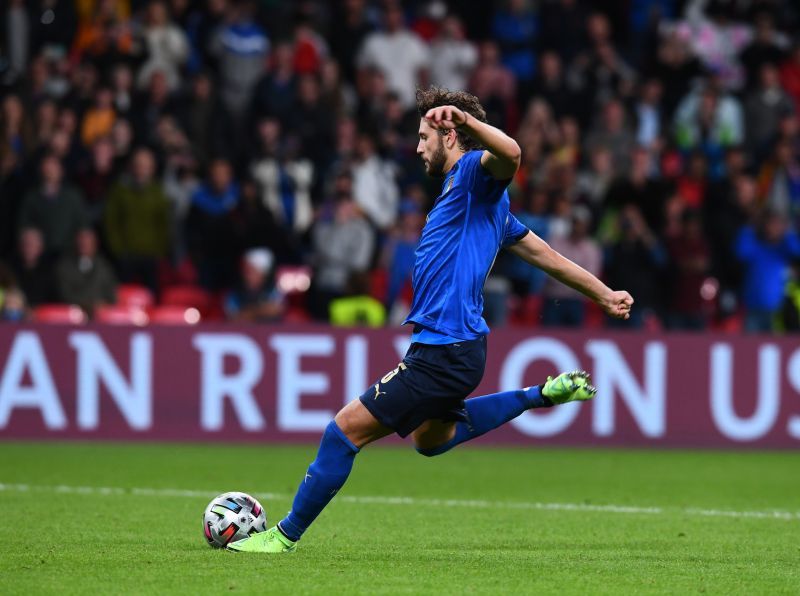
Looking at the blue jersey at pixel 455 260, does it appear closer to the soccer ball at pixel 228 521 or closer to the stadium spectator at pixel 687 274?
the soccer ball at pixel 228 521

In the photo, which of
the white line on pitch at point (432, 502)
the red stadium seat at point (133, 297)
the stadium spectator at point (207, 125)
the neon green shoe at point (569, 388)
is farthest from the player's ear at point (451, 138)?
the stadium spectator at point (207, 125)

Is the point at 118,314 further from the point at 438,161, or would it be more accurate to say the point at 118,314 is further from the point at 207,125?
the point at 438,161

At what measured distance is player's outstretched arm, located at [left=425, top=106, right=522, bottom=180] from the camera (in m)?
6.67

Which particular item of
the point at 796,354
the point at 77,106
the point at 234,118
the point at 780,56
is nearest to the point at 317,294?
the point at 234,118

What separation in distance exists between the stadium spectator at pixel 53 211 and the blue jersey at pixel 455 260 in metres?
9.25

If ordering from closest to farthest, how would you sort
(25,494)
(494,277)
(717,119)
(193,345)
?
(25,494) < (193,345) < (494,277) < (717,119)

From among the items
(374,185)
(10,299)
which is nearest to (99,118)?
(10,299)

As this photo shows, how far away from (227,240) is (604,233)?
4334 millimetres

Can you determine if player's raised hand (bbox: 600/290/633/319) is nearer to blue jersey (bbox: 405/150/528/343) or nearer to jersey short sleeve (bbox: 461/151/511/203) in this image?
blue jersey (bbox: 405/150/528/343)

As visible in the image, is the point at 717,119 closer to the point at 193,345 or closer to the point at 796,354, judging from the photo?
the point at 796,354

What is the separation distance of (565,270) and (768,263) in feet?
31.0

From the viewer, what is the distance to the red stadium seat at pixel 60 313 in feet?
50.6

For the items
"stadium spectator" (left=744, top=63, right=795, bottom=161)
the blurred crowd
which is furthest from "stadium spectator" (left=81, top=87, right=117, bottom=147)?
"stadium spectator" (left=744, top=63, right=795, bottom=161)

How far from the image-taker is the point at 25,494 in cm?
1048
